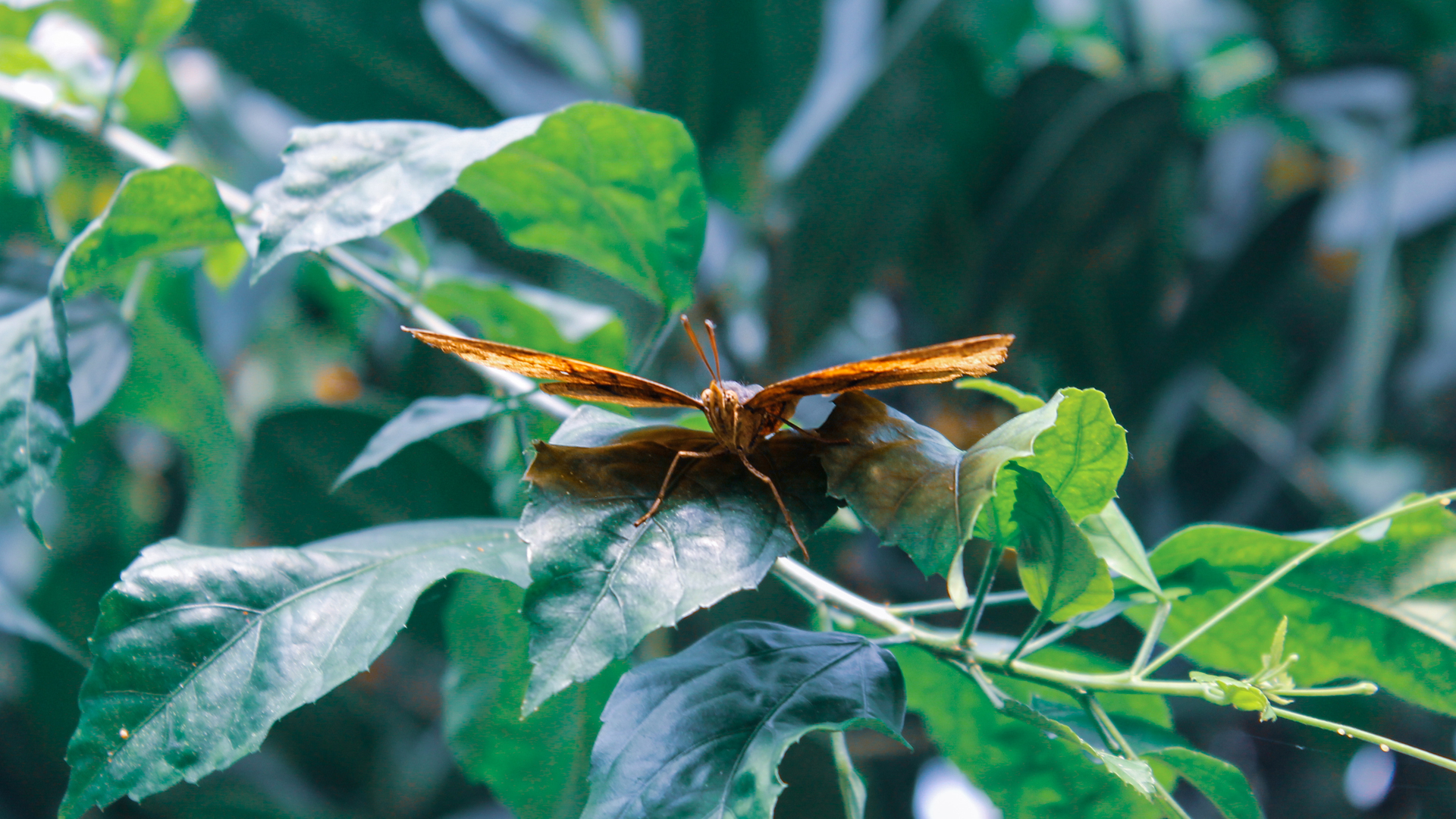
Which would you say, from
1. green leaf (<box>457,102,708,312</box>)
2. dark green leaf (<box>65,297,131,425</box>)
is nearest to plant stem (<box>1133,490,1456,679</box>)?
green leaf (<box>457,102,708,312</box>)

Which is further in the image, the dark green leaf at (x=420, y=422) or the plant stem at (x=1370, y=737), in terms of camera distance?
the dark green leaf at (x=420, y=422)

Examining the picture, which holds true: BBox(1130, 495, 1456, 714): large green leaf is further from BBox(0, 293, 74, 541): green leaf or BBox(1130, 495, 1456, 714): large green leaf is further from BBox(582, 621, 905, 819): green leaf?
BBox(0, 293, 74, 541): green leaf

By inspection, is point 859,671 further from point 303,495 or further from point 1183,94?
point 1183,94

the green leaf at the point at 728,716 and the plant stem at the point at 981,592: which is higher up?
the plant stem at the point at 981,592

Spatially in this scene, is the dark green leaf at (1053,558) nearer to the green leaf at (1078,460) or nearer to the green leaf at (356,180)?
the green leaf at (1078,460)

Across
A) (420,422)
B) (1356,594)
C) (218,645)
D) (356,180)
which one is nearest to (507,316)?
(420,422)

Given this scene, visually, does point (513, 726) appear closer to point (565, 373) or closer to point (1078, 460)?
point (565, 373)

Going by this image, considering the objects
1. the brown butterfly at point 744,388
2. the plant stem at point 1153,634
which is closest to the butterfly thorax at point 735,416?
the brown butterfly at point 744,388
